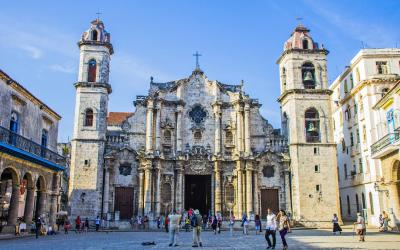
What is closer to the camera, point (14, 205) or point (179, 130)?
point (14, 205)

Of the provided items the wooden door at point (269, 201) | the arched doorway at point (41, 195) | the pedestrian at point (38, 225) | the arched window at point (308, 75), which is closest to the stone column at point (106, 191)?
the arched doorway at point (41, 195)

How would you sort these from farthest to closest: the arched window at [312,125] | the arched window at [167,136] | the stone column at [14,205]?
the arched window at [167,136] < the arched window at [312,125] < the stone column at [14,205]

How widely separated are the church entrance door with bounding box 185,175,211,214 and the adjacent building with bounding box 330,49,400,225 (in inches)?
553

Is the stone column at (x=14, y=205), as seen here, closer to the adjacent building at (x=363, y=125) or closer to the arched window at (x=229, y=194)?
the arched window at (x=229, y=194)

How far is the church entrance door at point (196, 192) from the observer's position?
36406 mm

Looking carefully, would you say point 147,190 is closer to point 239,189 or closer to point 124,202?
point 124,202

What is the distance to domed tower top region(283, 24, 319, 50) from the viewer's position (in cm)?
3734

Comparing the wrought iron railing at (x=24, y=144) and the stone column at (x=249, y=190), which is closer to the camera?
the wrought iron railing at (x=24, y=144)

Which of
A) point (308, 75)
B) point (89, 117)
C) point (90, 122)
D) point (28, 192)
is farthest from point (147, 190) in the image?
point (308, 75)

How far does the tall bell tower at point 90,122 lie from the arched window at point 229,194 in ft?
34.4

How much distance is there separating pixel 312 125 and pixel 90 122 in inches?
746

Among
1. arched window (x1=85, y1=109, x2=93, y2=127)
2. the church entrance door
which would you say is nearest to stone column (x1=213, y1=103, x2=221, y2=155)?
the church entrance door

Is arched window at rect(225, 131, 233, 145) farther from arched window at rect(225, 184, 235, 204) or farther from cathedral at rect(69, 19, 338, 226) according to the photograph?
arched window at rect(225, 184, 235, 204)

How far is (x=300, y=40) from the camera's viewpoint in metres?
37.5
